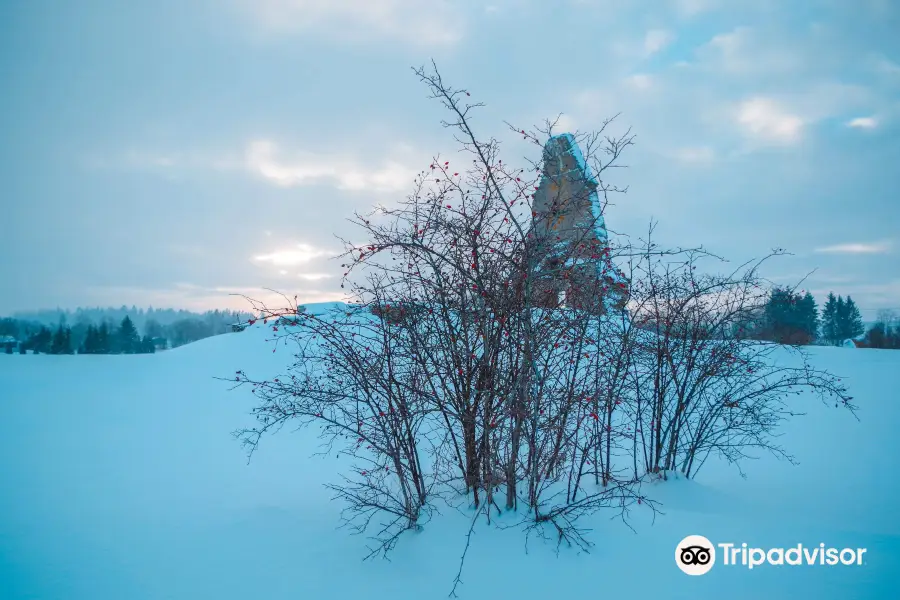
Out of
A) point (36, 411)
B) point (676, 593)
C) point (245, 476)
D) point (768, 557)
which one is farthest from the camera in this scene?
point (36, 411)

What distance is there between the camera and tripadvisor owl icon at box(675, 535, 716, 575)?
13.5 ft

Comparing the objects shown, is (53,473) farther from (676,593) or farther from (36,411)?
(676,593)

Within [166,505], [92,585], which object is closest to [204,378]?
[166,505]

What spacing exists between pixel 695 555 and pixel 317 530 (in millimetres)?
3431

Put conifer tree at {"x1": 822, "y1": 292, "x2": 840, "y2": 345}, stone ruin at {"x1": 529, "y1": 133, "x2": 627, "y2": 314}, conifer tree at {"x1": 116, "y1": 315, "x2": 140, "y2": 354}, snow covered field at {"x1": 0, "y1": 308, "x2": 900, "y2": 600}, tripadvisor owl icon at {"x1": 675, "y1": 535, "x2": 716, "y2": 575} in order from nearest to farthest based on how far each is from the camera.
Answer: snow covered field at {"x1": 0, "y1": 308, "x2": 900, "y2": 600} → tripadvisor owl icon at {"x1": 675, "y1": 535, "x2": 716, "y2": 575} → stone ruin at {"x1": 529, "y1": 133, "x2": 627, "y2": 314} → conifer tree at {"x1": 116, "y1": 315, "x2": 140, "y2": 354} → conifer tree at {"x1": 822, "y1": 292, "x2": 840, "y2": 345}

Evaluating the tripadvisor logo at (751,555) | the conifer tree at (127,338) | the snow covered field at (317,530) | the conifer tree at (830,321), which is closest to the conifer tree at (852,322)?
the conifer tree at (830,321)

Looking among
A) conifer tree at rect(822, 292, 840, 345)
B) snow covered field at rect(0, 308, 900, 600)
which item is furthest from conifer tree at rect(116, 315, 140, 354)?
conifer tree at rect(822, 292, 840, 345)

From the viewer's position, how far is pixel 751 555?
4.29 m

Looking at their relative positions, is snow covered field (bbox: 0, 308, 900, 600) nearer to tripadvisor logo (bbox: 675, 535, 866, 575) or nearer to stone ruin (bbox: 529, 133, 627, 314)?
tripadvisor logo (bbox: 675, 535, 866, 575)

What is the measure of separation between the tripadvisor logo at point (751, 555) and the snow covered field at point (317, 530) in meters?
0.08

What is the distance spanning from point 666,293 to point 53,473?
918 centimetres

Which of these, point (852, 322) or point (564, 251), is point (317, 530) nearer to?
point (564, 251)

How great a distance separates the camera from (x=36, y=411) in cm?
1311

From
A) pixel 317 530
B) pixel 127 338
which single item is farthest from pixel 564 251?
pixel 127 338
